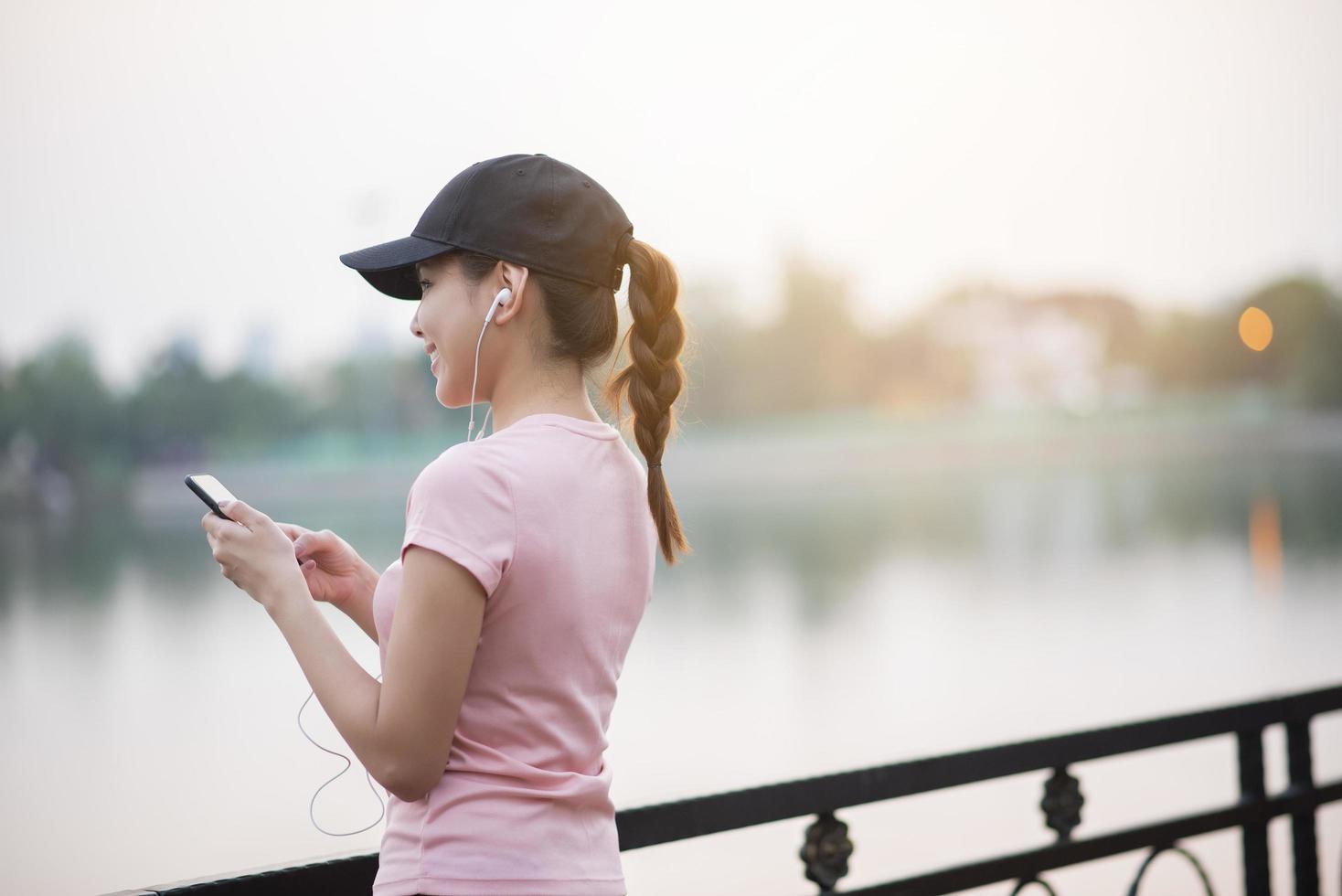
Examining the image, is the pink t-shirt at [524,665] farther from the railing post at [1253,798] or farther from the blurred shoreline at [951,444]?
the blurred shoreline at [951,444]

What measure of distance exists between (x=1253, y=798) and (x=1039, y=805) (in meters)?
0.32

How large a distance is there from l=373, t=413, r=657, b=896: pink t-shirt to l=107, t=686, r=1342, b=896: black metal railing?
127mm

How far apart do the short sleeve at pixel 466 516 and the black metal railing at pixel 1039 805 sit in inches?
11.1

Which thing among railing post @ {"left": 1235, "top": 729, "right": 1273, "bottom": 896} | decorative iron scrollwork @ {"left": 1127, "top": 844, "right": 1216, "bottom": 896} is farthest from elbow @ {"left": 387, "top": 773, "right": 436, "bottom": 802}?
railing post @ {"left": 1235, "top": 729, "right": 1273, "bottom": 896}

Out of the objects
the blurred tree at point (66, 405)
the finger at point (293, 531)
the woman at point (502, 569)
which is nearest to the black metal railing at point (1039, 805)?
the woman at point (502, 569)

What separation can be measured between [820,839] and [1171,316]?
40.1m

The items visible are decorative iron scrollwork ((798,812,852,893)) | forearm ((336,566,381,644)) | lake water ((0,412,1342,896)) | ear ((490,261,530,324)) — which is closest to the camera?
ear ((490,261,530,324))

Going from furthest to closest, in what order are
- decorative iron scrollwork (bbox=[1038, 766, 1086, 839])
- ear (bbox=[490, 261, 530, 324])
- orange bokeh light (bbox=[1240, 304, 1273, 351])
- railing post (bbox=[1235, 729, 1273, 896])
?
orange bokeh light (bbox=[1240, 304, 1273, 351])
railing post (bbox=[1235, 729, 1273, 896])
decorative iron scrollwork (bbox=[1038, 766, 1086, 839])
ear (bbox=[490, 261, 530, 324])

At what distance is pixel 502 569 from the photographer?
77cm

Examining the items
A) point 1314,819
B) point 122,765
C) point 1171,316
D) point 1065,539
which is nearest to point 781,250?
point 1171,316

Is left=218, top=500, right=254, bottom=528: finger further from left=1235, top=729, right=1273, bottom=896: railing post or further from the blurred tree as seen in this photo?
the blurred tree

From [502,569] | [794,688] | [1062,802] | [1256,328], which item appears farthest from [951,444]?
[502,569]

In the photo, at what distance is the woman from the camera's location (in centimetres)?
76

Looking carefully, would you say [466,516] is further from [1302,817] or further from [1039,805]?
[1302,817]
